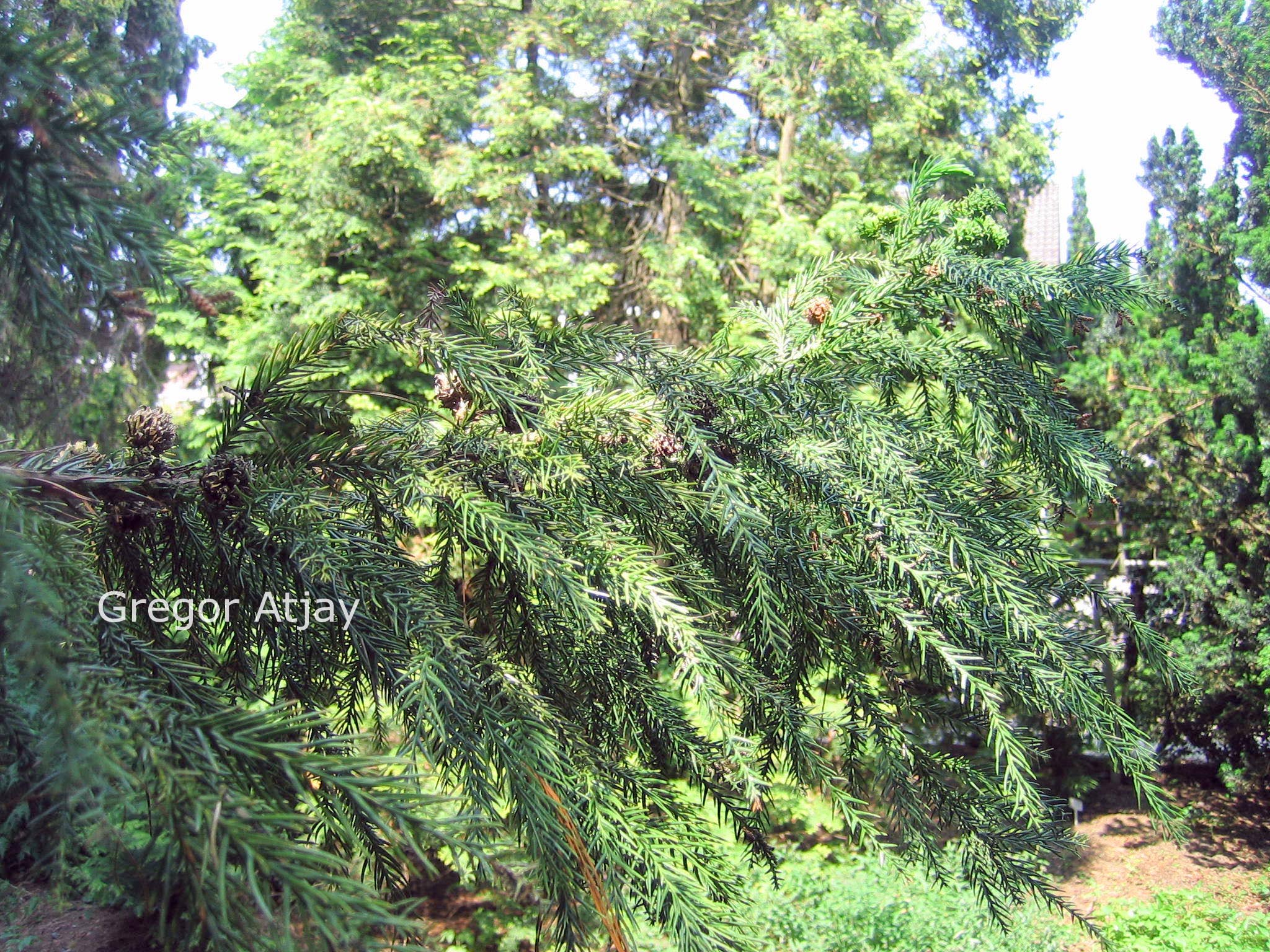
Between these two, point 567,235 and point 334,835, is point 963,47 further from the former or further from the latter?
point 334,835

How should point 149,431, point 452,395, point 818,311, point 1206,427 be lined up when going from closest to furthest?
point 149,431 < point 452,395 < point 818,311 < point 1206,427

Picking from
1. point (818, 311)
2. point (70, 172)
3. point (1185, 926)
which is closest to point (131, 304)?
point (70, 172)

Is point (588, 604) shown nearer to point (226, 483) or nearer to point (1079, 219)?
point (226, 483)

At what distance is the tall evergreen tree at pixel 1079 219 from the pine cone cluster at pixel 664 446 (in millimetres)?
12275

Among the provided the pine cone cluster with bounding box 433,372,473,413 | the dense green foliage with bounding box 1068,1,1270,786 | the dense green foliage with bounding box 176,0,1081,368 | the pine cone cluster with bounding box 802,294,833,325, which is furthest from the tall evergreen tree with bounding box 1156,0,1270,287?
the pine cone cluster with bounding box 433,372,473,413

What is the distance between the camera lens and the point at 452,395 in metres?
1.31

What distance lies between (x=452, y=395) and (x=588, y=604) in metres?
0.46

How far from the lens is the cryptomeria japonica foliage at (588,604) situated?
0.79 metres

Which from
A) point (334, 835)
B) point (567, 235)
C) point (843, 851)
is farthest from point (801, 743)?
point (567, 235)

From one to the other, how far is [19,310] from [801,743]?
1.14 meters

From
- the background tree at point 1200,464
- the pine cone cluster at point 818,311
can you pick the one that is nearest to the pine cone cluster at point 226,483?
the pine cone cluster at point 818,311

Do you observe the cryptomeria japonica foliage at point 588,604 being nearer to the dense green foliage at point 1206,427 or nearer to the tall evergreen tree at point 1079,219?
the dense green foliage at point 1206,427

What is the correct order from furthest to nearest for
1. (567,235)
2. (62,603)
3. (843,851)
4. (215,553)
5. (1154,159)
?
(567,235), (1154,159), (843,851), (215,553), (62,603)

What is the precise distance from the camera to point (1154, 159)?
26.8 ft
